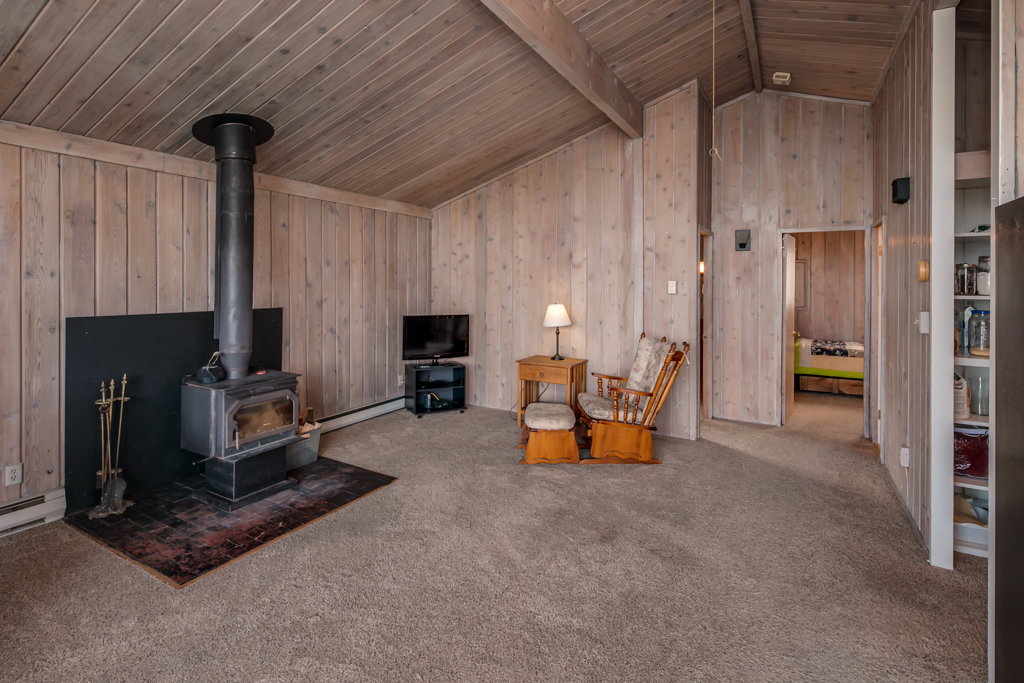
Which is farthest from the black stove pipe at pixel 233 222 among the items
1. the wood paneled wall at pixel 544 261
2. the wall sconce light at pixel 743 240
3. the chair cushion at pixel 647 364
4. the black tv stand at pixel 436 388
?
the wall sconce light at pixel 743 240

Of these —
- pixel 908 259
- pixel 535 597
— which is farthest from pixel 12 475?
pixel 908 259

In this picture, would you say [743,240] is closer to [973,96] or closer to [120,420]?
[973,96]

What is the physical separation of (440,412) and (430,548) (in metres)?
2.91

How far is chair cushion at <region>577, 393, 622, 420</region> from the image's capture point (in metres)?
4.04

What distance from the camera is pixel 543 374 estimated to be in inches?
190

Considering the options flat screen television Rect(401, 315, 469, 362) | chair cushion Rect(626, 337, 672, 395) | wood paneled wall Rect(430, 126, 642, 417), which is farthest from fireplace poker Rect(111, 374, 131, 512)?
chair cushion Rect(626, 337, 672, 395)

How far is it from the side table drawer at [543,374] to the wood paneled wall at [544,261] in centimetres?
49

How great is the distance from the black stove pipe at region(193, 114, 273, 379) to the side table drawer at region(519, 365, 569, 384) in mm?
2502

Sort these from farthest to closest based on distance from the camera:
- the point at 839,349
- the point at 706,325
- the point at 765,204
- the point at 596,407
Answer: the point at 839,349 → the point at 706,325 → the point at 765,204 → the point at 596,407

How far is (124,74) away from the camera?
262 cm

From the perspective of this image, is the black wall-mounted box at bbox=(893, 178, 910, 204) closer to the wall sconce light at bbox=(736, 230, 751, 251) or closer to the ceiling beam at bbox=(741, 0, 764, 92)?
the ceiling beam at bbox=(741, 0, 764, 92)

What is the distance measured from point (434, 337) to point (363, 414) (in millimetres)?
1073

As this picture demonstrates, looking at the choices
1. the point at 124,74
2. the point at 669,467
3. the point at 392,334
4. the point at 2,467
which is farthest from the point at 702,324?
the point at 2,467

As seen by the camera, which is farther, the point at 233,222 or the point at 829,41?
the point at 829,41
